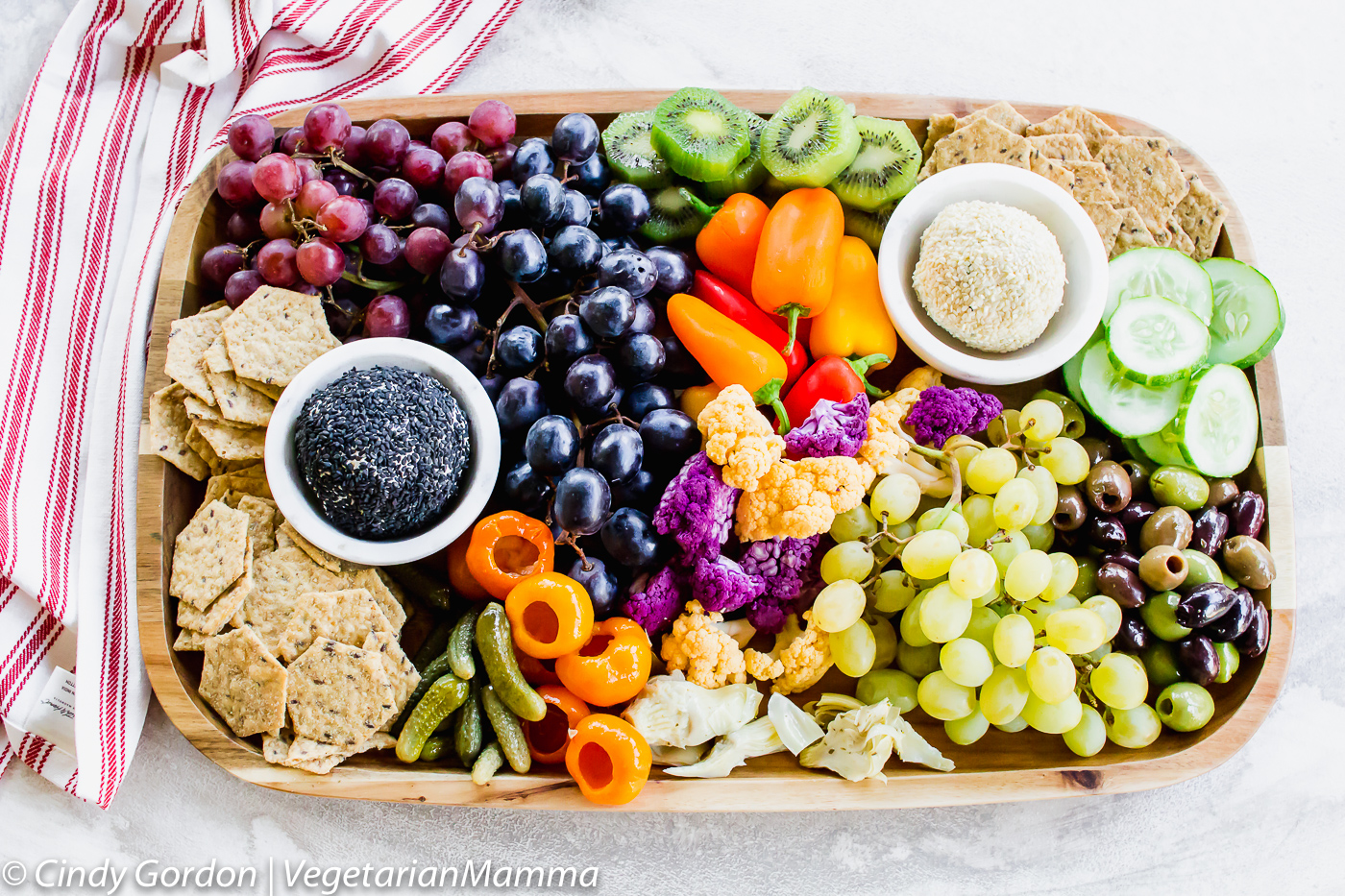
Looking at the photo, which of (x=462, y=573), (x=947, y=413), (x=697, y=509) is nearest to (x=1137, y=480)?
(x=947, y=413)

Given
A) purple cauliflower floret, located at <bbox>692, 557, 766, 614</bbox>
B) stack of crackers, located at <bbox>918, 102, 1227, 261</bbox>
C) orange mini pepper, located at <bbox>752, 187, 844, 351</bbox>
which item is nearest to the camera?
purple cauliflower floret, located at <bbox>692, 557, 766, 614</bbox>

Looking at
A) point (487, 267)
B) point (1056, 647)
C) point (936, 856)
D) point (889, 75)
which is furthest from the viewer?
point (889, 75)

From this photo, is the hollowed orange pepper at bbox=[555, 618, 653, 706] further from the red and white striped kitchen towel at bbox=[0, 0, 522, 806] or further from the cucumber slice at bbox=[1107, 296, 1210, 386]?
the cucumber slice at bbox=[1107, 296, 1210, 386]

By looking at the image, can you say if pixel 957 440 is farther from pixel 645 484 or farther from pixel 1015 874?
pixel 1015 874

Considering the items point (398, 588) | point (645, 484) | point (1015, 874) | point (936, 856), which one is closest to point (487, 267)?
point (645, 484)

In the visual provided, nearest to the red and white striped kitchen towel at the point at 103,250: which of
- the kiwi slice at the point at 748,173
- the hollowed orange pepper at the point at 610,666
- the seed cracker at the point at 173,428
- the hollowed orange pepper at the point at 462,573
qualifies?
the seed cracker at the point at 173,428

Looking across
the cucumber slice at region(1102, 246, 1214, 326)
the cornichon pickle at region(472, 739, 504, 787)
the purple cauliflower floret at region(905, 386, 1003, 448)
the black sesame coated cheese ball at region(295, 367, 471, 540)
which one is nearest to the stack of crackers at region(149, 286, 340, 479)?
the black sesame coated cheese ball at region(295, 367, 471, 540)
